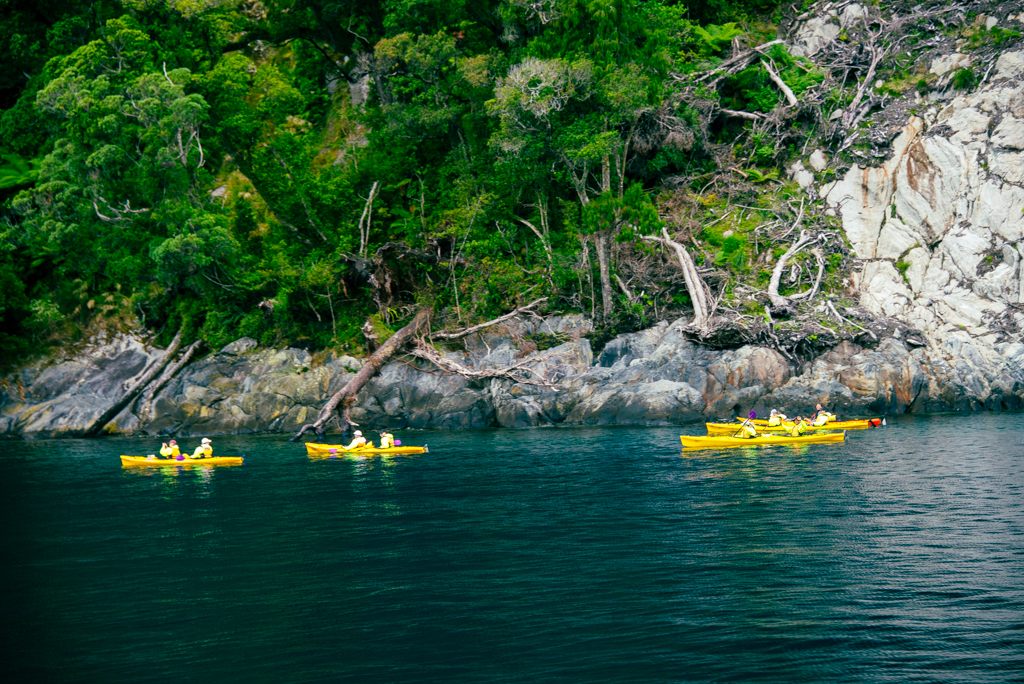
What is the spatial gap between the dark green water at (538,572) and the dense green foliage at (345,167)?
1612 centimetres

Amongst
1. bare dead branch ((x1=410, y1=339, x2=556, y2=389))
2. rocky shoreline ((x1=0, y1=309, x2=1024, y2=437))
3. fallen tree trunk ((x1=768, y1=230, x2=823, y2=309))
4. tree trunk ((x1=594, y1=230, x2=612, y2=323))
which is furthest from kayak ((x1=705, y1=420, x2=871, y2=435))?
tree trunk ((x1=594, y1=230, x2=612, y2=323))

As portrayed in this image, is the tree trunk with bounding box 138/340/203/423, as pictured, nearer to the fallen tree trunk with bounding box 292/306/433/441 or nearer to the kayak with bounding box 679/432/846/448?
the fallen tree trunk with bounding box 292/306/433/441

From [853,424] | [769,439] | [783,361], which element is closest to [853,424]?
[853,424]

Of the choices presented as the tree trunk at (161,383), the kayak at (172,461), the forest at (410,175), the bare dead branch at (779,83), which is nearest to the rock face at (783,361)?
the tree trunk at (161,383)

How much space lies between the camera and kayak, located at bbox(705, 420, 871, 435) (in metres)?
32.4

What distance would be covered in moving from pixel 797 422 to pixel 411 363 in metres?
16.4

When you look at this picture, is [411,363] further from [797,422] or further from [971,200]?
[971,200]

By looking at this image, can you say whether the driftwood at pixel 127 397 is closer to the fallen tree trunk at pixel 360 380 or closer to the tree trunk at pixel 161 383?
the tree trunk at pixel 161 383

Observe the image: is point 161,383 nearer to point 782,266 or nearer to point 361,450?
point 361,450

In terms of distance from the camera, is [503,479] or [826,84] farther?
[826,84]

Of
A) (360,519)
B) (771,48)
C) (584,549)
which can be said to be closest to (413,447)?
(360,519)

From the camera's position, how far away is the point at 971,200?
1625 inches

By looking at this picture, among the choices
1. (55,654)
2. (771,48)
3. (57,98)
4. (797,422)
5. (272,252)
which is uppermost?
(771,48)

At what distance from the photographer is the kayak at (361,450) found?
32656mm
